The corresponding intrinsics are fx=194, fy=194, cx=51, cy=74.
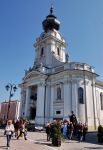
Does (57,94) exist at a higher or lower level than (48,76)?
lower

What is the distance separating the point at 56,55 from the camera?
142 ft

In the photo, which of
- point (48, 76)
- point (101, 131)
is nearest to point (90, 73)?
point (48, 76)

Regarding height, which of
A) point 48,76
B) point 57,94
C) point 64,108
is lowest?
point 64,108

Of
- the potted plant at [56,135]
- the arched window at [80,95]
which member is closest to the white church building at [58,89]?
the arched window at [80,95]

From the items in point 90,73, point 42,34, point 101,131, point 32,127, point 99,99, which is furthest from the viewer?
point 42,34

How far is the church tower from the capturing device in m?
42.0

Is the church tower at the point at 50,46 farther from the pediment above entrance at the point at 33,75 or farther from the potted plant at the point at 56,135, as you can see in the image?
the potted plant at the point at 56,135

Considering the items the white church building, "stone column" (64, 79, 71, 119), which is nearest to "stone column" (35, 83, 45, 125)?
the white church building

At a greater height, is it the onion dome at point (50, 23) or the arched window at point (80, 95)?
the onion dome at point (50, 23)

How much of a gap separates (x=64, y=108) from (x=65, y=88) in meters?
3.56

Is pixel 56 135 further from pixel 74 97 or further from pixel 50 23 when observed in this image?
pixel 50 23

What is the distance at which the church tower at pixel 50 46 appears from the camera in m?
42.0

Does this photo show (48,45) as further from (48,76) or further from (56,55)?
(48,76)

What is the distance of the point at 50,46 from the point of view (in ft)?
140
